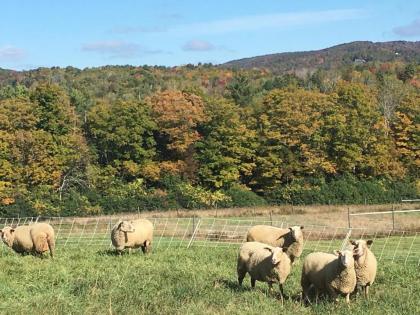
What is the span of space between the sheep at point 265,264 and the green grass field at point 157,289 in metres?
0.34

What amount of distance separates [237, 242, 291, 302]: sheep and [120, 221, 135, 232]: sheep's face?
299 inches

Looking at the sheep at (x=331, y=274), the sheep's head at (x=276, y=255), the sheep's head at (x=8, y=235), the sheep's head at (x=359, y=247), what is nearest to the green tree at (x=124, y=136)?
the sheep's head at (x=8, y=235)

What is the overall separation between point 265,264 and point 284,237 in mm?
4650

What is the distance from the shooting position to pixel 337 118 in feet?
213

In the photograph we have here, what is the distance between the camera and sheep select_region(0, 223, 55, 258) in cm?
2141

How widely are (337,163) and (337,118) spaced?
4.84 meters

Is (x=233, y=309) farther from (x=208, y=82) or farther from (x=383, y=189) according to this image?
(x=208, y=82)

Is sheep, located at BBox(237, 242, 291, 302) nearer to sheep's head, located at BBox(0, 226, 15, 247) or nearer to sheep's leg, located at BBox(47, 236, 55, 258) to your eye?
sheep's leg, located at BBox(47, 236, 55, 258)

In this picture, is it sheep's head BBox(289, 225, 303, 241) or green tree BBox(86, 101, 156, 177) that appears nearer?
sheep's head BBox(289, 225, 303, 241)

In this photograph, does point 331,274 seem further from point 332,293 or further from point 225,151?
point 225,151

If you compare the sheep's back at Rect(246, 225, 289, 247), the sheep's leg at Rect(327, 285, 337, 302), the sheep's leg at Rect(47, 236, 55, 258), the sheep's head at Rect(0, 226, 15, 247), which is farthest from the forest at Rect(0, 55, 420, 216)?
the sheep's leg at Rect(327, 285, 337, 302)

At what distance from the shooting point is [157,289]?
549 inches

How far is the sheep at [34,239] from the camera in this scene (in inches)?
843

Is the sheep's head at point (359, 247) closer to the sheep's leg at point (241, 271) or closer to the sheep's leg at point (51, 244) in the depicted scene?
the sheep's leg at point (241, 271)
